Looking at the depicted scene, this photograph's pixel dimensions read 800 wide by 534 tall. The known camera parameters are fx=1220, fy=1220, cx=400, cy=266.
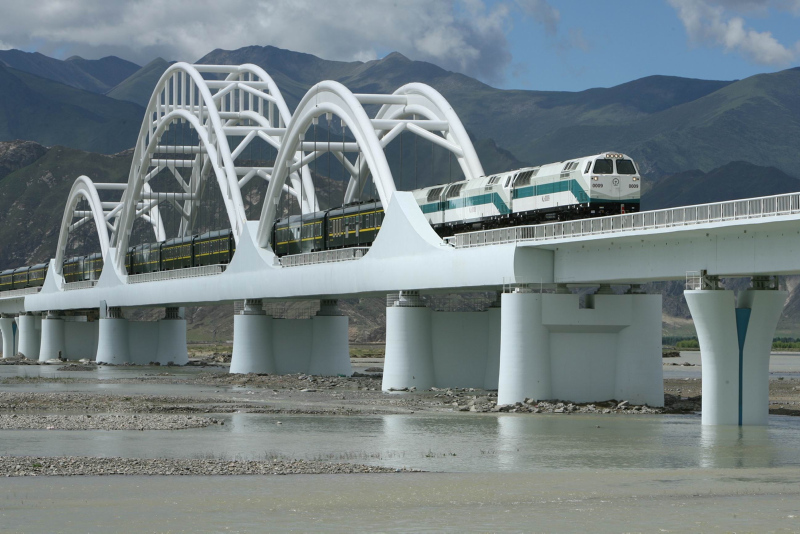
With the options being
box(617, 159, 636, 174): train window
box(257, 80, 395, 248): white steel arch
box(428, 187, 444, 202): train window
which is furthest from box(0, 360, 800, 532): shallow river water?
box(257, 80, 395, 248): white steel arch

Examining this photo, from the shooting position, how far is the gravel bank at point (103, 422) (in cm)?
3919

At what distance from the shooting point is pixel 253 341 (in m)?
79.2

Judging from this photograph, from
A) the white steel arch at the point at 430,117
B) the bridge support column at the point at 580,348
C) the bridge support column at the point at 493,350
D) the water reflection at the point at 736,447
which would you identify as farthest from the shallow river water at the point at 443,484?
the white steel arch at the point at 430,117

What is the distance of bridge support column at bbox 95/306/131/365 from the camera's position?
344 ft

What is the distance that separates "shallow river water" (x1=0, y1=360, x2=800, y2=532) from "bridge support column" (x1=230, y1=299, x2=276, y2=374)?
36.4 meters

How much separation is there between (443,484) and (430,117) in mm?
50306

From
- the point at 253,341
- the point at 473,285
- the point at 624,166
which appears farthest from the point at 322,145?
the point at 624,166

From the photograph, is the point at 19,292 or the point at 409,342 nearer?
the point at 409,342

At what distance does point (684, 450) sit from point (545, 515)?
13813 mm

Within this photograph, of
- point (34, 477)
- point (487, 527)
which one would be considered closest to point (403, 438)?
point (34, 477)

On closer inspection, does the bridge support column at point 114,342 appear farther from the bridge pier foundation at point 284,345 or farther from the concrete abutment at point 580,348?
the concrete abutment at point 580,348

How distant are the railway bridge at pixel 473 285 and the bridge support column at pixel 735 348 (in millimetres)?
48

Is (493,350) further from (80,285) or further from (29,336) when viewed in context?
(29,336)

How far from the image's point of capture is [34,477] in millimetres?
25703
